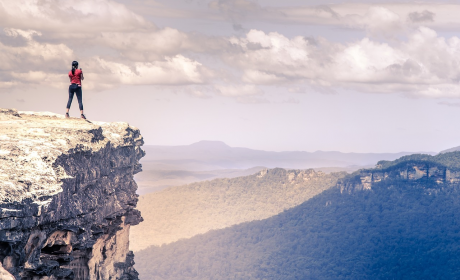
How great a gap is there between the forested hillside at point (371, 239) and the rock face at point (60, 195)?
394ft

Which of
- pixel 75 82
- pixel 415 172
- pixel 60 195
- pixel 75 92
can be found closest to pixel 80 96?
pixel 75 92

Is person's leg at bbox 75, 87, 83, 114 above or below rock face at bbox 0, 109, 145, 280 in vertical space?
above

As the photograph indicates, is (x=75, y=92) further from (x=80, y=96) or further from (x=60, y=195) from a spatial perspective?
(x=60, y=195)

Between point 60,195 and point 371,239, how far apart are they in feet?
525

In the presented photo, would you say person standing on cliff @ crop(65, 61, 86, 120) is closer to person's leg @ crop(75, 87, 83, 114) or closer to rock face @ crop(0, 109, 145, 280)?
person's leg @ crop(75, 87, 83, 114)

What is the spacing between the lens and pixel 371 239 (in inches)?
6959

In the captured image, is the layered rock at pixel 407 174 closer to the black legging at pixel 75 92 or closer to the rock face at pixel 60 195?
the rock face at pixel 60 195

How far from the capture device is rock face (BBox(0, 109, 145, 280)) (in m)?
20.3

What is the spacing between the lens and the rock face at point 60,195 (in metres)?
20.3

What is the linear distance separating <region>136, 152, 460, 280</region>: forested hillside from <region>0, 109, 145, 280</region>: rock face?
394 ft

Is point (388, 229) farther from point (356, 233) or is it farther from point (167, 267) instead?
point (167, 267)

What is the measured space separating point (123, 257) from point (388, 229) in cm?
14663

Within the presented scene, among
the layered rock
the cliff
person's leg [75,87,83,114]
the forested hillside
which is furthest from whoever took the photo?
the cliff

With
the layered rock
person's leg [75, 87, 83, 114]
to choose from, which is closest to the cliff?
the layered rock
